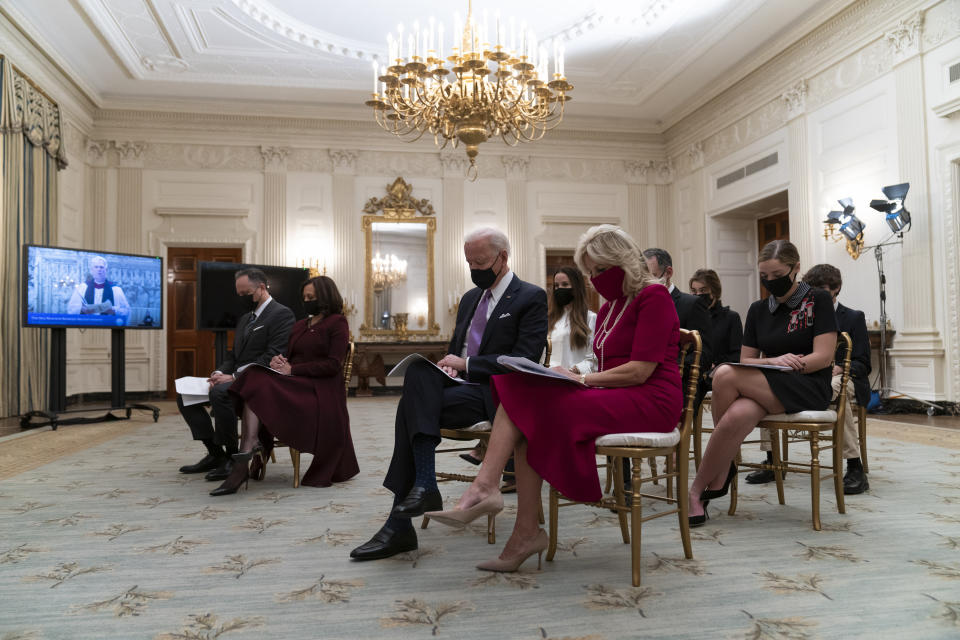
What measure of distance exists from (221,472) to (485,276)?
224 cm

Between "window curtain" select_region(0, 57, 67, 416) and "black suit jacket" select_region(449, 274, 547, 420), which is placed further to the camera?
"window curtain" select_region(0, 57, 67, 416)

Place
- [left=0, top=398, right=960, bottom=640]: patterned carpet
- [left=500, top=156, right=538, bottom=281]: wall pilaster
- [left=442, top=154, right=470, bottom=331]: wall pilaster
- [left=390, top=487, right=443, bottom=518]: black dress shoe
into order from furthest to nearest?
[left=500, top=156, right=538, bottom=281]: wall pilaster
[left=442, top=154, right=470, bottom=331]: wall pilaster
[left=390, top=487, right=443, bottom=518]: black dress shoe
[left=0, top=398, right=960, bottom=640]: patterned carpet

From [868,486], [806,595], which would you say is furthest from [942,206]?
[806,595]

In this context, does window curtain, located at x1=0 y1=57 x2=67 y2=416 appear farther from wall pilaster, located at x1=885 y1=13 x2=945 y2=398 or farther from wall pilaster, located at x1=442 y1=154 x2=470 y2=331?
wall pilaster, located at x1=885 y1=13 x2=945 y2=398

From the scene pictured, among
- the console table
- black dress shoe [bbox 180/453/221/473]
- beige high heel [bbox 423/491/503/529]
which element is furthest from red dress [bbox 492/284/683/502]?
the console table

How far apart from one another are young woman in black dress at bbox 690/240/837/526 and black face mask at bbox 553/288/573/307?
1.25 m

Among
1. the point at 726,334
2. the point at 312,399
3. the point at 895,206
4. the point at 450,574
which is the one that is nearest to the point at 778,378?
the point at 726,334

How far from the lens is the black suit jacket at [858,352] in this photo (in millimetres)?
3775

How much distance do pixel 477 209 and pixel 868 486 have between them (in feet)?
27.9

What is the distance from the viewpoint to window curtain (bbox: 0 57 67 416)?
24.2ft

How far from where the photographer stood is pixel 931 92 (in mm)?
6625

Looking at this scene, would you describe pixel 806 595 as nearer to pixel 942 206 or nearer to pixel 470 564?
pixel 470 564

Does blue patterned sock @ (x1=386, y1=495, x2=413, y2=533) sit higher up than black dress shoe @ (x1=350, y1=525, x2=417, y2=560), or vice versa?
blue patterned sock @ (x1=386, y1=495, x2=413, y2=533)

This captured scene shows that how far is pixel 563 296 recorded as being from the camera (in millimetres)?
4156
